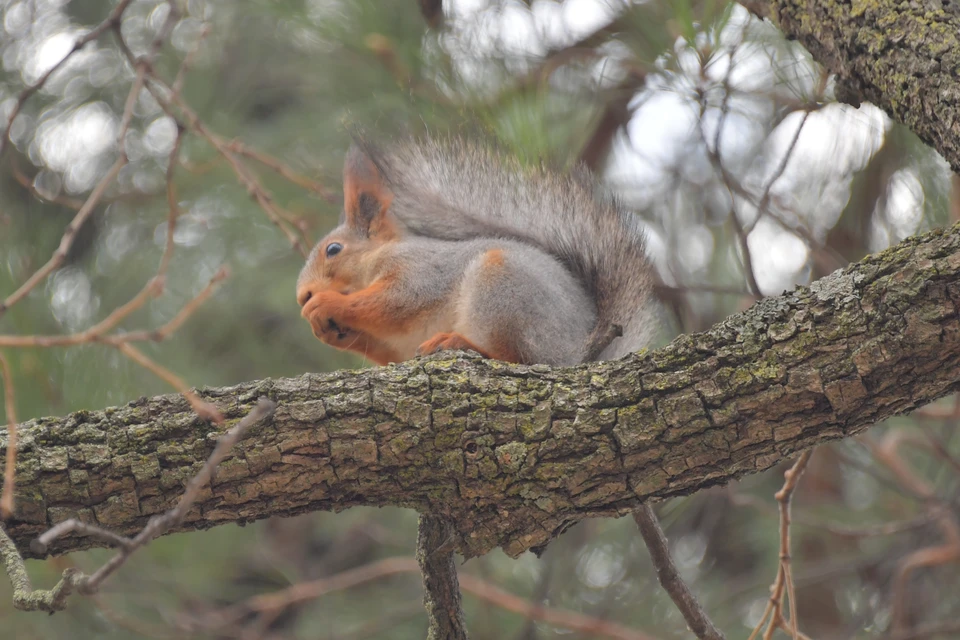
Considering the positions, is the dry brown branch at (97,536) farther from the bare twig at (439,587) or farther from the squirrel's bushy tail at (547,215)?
the squirrel's bushy tail at (547,215)

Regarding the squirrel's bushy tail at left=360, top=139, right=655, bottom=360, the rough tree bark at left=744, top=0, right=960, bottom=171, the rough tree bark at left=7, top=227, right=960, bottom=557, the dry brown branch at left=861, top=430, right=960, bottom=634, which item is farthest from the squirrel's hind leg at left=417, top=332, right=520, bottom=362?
the dry brown branch at left=861, top=430, right=960, bottom=634

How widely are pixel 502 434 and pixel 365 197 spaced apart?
94 centimetres

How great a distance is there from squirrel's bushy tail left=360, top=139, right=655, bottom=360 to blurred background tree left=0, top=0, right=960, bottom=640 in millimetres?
62

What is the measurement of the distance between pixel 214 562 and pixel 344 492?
1.74 m

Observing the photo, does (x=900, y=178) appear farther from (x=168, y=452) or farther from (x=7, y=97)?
(x=7, y=97)

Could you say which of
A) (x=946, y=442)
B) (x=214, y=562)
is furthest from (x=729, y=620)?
(x=214, y=562)

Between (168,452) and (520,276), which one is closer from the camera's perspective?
(168,452)

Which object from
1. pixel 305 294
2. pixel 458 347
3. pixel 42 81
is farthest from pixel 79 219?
pixel 305 294

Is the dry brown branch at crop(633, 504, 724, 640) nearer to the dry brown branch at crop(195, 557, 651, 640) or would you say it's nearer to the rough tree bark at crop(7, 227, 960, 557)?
the rough tree bark at crop(7, 227, 960, 557)

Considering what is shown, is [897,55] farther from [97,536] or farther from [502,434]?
[97,536]

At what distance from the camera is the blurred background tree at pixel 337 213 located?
76.9 inches

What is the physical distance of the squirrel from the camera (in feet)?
5.20

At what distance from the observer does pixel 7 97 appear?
255cm

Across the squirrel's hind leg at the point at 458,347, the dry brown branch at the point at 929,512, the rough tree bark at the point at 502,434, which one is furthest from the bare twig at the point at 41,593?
the dry brown branch at the point at 929,512
